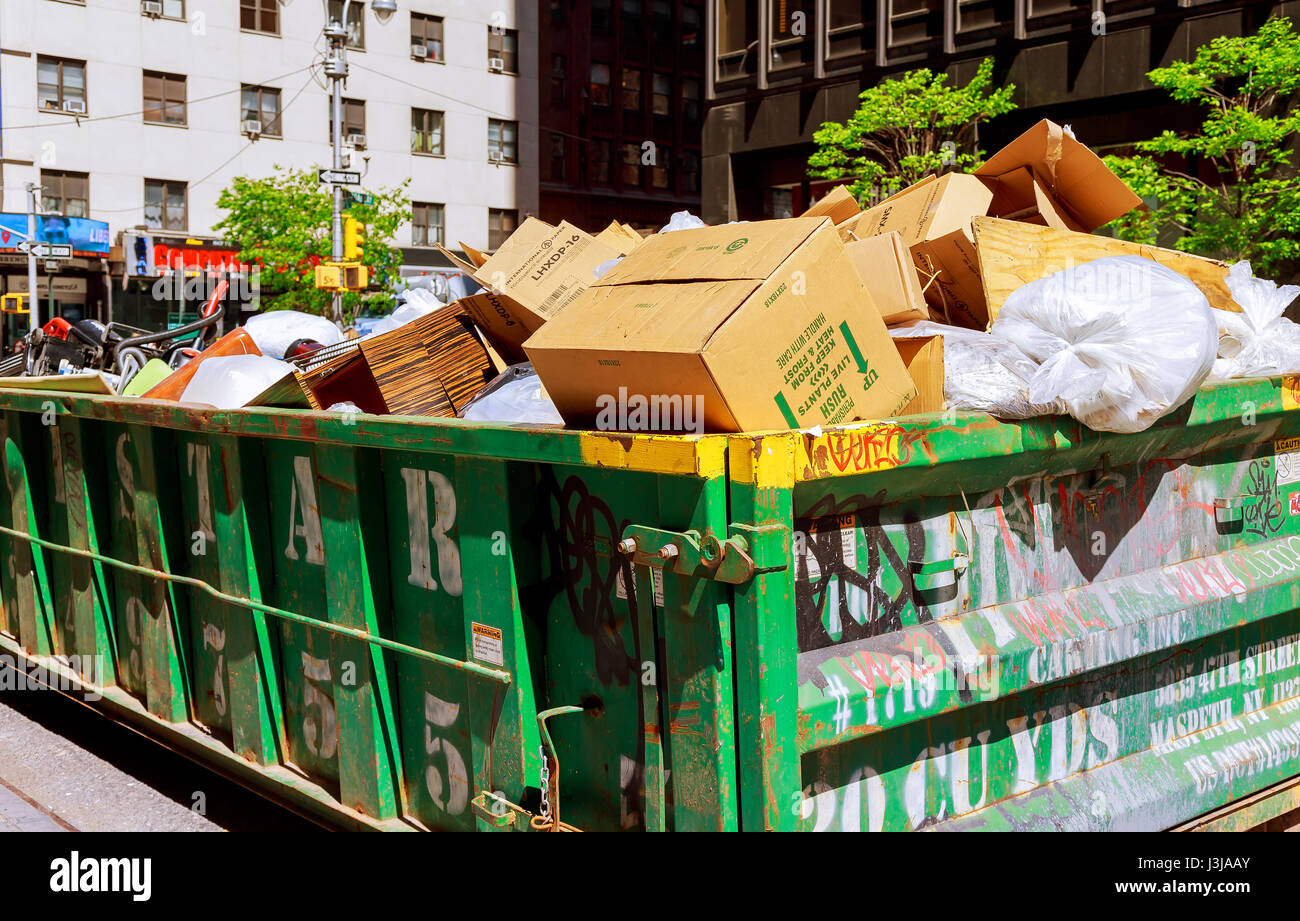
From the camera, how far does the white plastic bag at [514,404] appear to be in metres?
3.05

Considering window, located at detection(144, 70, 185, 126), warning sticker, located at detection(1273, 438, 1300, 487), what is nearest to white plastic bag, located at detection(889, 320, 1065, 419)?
warning sticker, located at detection(1273, 438, 1300, 487)

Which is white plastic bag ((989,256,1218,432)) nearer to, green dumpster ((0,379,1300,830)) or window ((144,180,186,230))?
green dumpster ((0,379,1300,830))

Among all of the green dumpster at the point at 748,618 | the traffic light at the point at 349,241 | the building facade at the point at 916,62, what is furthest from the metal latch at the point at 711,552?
the traffic light at the point at 349,241

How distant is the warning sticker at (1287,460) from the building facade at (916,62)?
15.9 metres

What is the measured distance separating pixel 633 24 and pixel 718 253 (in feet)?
163

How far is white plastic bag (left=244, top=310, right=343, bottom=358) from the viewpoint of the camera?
5457 mm

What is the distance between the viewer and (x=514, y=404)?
3115 millimetres

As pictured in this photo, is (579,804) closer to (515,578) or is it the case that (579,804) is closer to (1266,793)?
(515,578)

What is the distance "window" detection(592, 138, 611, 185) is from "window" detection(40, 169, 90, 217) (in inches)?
760

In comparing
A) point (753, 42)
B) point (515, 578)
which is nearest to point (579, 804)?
point (515, 578)

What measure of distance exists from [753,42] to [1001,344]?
77.4 feet

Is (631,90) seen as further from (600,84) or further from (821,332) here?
(821,332)

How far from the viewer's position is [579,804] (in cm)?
262

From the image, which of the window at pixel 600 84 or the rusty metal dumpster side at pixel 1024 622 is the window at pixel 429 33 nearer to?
the window at pixel 600 84
